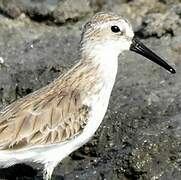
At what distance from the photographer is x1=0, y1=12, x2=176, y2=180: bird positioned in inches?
340

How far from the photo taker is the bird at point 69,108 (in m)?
8.62

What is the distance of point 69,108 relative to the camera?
8.83 m

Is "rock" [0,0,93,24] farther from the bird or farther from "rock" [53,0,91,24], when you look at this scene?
the bird

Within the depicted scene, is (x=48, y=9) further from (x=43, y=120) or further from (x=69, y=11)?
(x=43, y=120)

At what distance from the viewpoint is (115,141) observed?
9836mm

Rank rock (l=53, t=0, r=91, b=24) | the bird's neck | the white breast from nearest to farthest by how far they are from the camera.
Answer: the white breast → the bird's neck → rock (l=53, t=0, r=91, b=24)

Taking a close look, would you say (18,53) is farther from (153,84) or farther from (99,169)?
(99,169)

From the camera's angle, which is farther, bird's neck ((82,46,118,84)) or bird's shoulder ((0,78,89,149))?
bird's neck ((82,46,118,84))

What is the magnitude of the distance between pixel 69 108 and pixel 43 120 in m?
0.28

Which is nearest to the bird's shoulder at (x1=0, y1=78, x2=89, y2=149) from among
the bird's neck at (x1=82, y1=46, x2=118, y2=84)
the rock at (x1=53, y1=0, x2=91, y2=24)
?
the bird's neck at (x1=82, y1=46, x2=118, y2=84)

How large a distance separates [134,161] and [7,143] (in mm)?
1406

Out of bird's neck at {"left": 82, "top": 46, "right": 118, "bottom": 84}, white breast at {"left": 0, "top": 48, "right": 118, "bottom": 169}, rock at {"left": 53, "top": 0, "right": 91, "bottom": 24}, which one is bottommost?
white breast at {"left": 0, "top": 48, "right": 118, "bottom": 169}

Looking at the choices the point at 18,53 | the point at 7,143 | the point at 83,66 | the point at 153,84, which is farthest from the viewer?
the point at 18,53

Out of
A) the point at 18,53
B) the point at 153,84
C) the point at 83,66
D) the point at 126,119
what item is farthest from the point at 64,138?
the point at 18,53
